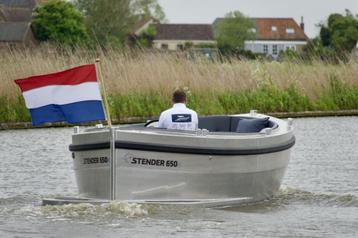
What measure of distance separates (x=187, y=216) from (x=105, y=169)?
1199 mm

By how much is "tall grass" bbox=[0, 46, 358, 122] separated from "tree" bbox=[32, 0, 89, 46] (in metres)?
76.3

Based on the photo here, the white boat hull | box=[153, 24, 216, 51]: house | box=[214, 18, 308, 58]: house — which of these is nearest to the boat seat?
the white boat hull

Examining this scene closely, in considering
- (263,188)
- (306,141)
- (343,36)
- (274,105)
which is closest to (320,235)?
(263,188)

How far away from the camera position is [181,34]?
6831 inches

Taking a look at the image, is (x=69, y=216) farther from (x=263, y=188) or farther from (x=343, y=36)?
(x=343, y=36)

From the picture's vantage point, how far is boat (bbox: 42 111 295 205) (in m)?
17.1

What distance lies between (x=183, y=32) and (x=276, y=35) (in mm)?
12225

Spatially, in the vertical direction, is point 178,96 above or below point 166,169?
above

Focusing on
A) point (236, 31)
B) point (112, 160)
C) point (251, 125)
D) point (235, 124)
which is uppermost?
point (112, 160)

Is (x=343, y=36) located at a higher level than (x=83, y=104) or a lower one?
lower

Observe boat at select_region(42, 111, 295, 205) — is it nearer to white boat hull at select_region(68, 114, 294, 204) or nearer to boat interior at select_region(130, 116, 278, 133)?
white boat hull at select_region(68, 114, 294, 204)

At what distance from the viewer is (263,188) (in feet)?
63.2

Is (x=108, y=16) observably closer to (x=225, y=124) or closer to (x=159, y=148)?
(x=225, y=124)

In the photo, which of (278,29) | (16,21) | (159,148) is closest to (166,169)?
(159,148)
